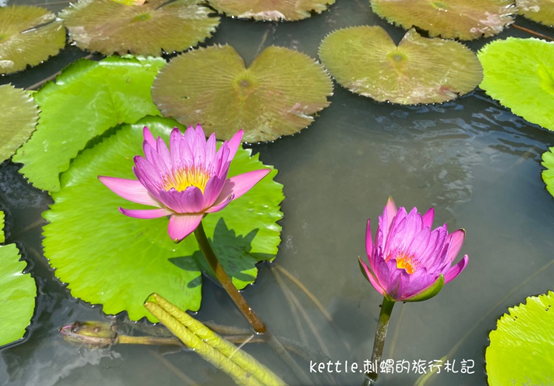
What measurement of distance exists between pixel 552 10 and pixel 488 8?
0.42 m

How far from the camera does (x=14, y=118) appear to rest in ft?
6.98

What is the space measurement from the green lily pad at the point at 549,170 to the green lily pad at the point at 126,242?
1274 millimetres

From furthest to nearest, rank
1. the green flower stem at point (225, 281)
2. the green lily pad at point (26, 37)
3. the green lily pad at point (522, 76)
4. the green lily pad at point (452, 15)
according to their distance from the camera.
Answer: the green lily pad at point (452, 15) < the green lily pad at point (26, 37) < the green lily pad at point (522, 76) < the green flower stem at point (225, 281)

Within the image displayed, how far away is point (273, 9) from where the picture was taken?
275 centimetres

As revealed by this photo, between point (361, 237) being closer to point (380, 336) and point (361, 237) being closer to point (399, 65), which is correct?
point (380, 336)

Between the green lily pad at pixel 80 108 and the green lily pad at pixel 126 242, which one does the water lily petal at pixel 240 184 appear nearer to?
the green lily pad at pixel 126 242

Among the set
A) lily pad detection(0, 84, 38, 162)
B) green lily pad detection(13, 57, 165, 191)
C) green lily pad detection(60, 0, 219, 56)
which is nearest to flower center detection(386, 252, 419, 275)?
green lily pad detection(13, 57, 165, 191)

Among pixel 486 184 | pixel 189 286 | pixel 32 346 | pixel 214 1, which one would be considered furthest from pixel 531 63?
pixel 32 346

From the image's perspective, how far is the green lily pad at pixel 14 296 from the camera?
1.51 meters

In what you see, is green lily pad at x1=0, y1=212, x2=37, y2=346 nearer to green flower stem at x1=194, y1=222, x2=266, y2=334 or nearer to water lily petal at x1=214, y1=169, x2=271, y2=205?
green flower stem at x1=194, y1=222, x2=266, y2=334

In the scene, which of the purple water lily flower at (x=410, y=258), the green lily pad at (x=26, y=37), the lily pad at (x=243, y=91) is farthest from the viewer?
the green lily pad at (x=26, y=37)

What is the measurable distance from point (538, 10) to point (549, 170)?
149cm

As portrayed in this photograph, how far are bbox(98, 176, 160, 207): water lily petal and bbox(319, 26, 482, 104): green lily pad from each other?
146 cm

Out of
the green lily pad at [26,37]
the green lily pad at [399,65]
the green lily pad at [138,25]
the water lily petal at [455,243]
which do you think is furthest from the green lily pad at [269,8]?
the water lily petal at [455,243]
